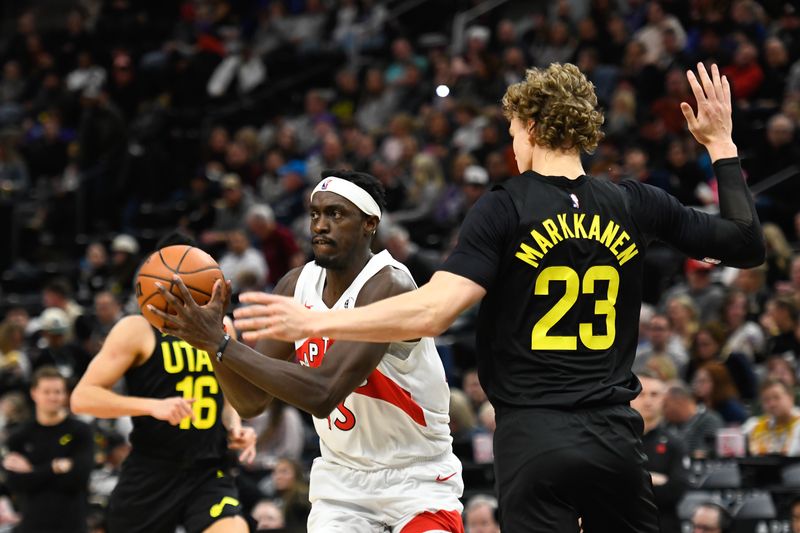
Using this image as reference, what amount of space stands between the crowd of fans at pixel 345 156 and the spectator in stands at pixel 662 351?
0.02 meters

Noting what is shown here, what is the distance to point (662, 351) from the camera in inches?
461

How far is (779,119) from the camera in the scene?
13.4 meters

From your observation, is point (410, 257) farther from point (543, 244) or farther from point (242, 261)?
point (543, 244)

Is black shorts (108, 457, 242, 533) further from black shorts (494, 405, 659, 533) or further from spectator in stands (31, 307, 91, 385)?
spectator in stands (31, 307, 91, 385)

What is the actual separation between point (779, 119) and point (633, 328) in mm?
9430

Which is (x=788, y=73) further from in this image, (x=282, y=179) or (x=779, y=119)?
(x=282, y=179)

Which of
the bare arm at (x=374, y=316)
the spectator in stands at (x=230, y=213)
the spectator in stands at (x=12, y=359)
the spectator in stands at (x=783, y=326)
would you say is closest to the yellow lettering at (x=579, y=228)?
the bare arm at (x=374, y=316)

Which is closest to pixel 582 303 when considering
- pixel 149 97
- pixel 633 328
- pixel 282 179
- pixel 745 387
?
pixel 633 328

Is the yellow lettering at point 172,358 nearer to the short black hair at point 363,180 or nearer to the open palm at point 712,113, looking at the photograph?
the short black hair at point 363,180

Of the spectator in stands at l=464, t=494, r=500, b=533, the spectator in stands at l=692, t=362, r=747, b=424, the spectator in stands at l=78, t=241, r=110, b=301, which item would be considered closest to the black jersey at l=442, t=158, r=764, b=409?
the spectator in stands at l=464, t=494, r=500, b=533

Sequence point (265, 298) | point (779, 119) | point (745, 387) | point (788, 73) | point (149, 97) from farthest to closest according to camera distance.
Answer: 1. point (149, 97)
2. point (788, 73)
3. point (779, 119)
4. point (745, 387)
5. point (265, 298)

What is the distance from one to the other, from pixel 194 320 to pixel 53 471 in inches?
227

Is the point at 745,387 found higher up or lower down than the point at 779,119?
lower down

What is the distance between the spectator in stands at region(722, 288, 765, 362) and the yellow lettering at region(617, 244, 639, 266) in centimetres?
724
